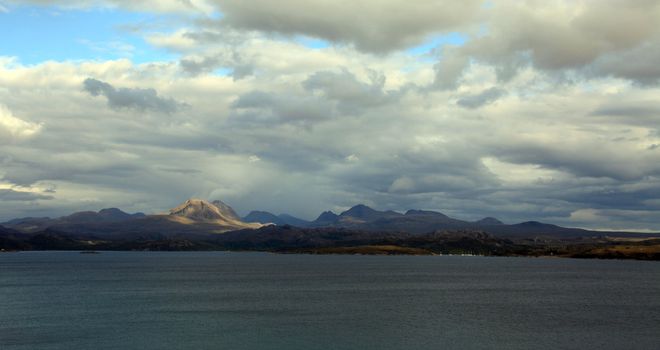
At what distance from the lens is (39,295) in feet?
597

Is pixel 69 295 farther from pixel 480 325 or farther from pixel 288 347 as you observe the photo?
pixel 480 325

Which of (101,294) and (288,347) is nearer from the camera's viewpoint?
(288,347)

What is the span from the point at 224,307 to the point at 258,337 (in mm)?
46026

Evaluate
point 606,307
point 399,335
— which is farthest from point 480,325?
point 606,307

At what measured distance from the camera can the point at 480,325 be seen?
120 meters

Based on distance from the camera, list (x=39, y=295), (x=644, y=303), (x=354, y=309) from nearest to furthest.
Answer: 1. (x=354, y=309)
2. (x=644, y=303)
3. (x=39, y=295)

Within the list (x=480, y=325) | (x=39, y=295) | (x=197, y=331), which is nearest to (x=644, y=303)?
(x=480, y=325)

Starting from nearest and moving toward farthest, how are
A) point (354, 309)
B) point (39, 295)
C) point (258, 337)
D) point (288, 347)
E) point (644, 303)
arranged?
point (288, 347)
point (258, 337)
point (354, 309)
point (644, 303)
point (39, 295)

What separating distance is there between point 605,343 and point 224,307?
3421 inches

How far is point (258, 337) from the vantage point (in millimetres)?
105375

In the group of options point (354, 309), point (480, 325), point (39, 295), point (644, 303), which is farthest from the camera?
point (39, 295)

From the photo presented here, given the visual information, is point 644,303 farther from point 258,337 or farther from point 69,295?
point 69,295

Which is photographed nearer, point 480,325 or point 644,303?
point 480,325

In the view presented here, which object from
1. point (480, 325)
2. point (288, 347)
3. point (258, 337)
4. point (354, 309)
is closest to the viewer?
point (288, 347)
